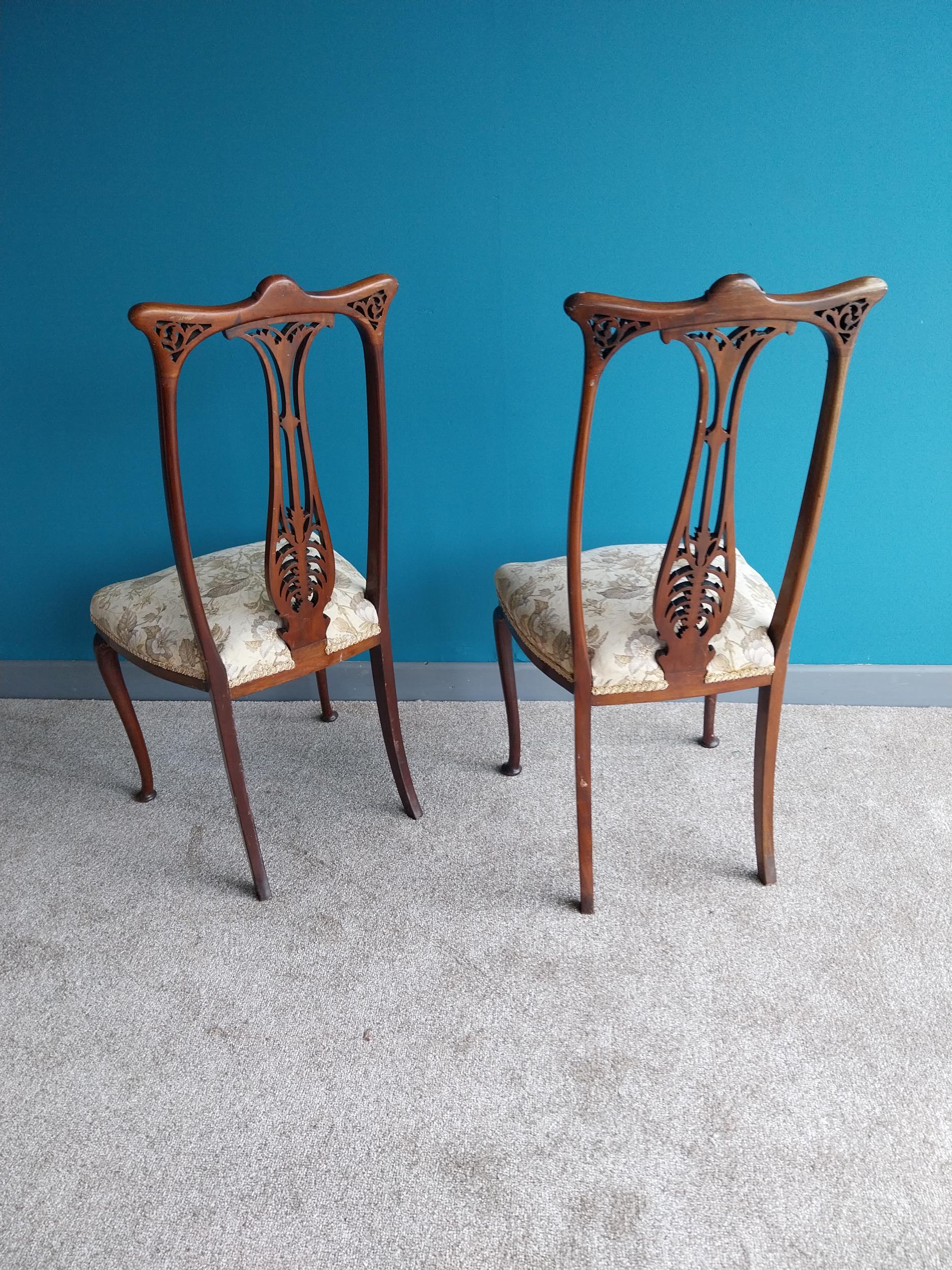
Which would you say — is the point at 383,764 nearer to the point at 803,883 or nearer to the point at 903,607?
the point at 803,883

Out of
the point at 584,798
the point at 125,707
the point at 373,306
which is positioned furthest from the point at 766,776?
the point at 125,707

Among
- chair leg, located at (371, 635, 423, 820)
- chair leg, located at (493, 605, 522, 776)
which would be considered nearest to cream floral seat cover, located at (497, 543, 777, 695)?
chair leg, located at (493, 605, 522, 776)

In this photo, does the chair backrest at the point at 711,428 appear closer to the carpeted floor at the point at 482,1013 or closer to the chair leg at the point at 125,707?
the carpeted floor at the point at 482,1013

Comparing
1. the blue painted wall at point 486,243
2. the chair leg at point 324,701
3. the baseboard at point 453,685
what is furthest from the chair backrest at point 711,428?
the chair leg at point 324,701

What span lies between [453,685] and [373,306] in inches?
43.8

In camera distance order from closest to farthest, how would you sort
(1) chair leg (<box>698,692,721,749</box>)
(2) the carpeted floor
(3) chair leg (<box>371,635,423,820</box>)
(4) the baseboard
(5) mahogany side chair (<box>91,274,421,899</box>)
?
(2) the carpeted floor < (5) mahogany side chair (<box>91,274,421,899</box>) < (3) chair leg (<box>371,635,423,820</box>) < (1) chair leg (<box>698,692,721,749</box>) < (4) the baseboard

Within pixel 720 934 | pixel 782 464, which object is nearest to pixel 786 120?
pixel 782 464

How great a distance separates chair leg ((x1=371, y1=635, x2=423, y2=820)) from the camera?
6.23ft

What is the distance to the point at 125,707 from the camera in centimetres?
199

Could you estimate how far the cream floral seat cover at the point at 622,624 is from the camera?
5.19 ft

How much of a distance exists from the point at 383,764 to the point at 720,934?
0.88 m

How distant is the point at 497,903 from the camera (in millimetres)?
1735

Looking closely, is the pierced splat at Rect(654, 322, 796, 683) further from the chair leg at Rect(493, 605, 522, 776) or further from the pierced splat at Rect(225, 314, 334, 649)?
the pierced splat at Rect(225, 314, 334, 649)

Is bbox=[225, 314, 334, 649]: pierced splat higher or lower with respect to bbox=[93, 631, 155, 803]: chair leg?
higher
